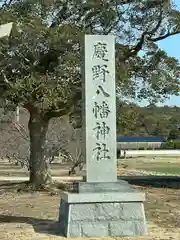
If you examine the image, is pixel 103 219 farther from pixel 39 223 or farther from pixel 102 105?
pixel 102 105

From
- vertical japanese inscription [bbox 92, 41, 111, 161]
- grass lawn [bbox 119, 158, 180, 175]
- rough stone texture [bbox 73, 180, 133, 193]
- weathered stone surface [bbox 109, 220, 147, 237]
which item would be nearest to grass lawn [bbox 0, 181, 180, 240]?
weathered stone surface [bbox 109, 220, 147, 237]

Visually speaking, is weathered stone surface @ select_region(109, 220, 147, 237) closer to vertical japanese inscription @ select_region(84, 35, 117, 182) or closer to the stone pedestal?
the stone pedestal

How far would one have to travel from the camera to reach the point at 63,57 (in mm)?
14148

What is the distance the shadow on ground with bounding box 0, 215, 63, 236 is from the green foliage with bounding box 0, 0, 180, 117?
4.33m

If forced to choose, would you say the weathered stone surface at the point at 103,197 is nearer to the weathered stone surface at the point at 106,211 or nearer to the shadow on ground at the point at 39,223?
the weathered stone surface at the point at 106,211

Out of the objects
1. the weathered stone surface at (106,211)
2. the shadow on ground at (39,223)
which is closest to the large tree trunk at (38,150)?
the shadow on ground at (39,223)

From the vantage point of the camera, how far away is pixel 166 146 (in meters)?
67.8

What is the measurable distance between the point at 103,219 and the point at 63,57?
684 cm

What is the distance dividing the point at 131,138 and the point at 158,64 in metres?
59.4

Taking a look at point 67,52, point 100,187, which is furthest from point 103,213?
point 67,52

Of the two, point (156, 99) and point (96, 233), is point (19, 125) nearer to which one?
point (156, 99)

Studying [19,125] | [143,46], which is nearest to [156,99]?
[143,46]

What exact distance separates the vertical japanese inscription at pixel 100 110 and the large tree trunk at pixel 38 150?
25.6 ft

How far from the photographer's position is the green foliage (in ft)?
43.9
